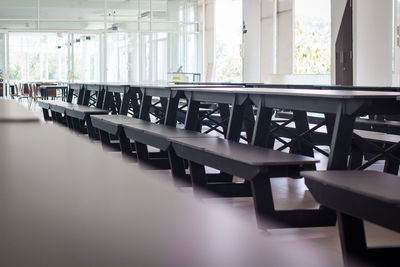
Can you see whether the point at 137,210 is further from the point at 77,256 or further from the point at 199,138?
the point at 199,138

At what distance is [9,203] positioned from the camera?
38 cm

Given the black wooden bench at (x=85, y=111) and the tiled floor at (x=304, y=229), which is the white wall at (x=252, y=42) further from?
the tiled floor at (x=304, y=229)

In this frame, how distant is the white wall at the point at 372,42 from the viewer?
10.1m

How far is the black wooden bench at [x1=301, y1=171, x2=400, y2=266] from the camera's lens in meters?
2.08

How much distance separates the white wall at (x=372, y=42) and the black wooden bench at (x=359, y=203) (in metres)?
7.96

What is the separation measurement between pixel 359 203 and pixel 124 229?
197 cm

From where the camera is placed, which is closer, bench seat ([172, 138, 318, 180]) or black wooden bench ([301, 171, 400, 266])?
black wooden bench ([301, 171, 400, 266])

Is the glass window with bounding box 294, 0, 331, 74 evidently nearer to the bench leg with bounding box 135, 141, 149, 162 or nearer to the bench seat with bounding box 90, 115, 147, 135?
the bench seat with bounding box 90, 115, 147, 135

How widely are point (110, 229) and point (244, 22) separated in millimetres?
15281

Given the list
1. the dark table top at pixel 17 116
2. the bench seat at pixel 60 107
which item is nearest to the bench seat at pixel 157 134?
the dark table top at pixel 17 116

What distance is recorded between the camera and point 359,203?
2.19m

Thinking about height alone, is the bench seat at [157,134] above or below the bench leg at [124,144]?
above

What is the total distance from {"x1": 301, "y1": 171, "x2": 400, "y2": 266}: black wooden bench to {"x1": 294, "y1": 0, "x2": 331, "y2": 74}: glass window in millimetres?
10072

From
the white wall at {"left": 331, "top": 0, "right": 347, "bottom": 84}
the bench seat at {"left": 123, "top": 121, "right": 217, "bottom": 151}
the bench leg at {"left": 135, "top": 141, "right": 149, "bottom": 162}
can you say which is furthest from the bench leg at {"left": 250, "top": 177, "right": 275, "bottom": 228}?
the white wall at {"left": 331, "top": 0, "right": 347, "bottom": 84}
